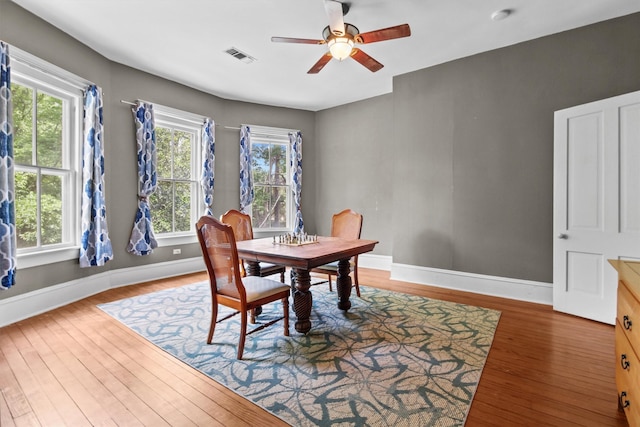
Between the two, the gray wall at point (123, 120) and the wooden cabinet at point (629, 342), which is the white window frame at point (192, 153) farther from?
the wooden cabinet at point (629, 342)

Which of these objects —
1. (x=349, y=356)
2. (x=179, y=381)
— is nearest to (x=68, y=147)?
(x=179, y=381)

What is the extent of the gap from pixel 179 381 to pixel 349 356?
1183 millimetres

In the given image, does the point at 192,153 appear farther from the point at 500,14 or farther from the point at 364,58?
the point at 500,14

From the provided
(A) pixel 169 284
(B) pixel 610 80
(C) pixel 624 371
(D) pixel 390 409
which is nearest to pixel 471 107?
(B) pixel 610 80

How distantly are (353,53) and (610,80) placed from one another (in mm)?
2670

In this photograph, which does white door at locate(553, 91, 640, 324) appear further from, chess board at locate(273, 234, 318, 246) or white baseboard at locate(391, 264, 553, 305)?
chess board at locate(273, 234, 318, 246)

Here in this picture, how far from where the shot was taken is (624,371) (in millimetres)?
1521

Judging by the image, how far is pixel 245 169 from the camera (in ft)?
18.0

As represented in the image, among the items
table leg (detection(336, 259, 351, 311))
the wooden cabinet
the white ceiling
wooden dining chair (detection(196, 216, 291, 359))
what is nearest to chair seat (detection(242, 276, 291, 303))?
wooden dining chair (detection(196, 216, 291, 359))

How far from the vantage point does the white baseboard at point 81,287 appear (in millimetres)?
2969

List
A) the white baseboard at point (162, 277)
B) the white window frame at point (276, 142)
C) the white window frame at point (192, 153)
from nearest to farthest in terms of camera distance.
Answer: the white baseboard at point (162, 277) → the white window frame at point (192, 153) → the white window frame at point (276, 142)

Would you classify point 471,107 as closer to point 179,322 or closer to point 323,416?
point 323,416

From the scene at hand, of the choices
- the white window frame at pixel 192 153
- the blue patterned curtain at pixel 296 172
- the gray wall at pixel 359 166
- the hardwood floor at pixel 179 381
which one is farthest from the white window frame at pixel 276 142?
the hardwood floor at pixel 179 381

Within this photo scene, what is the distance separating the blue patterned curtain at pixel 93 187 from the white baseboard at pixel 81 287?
0.32m
